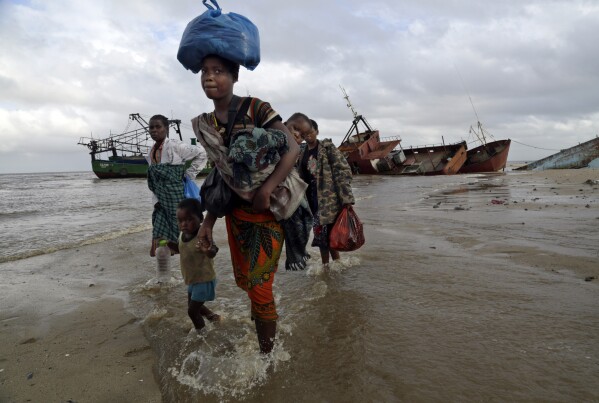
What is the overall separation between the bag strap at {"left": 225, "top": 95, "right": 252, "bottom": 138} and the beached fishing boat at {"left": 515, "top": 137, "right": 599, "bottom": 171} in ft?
93.8

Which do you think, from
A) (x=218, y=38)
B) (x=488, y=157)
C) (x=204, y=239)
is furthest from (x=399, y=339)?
(x=488, y=157)

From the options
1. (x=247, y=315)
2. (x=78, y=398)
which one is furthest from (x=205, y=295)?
(x=78, y=398)

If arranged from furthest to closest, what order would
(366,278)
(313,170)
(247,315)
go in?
(313,170) → (366,278) → (247,315)

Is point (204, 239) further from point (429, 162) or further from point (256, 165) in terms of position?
point (429, 162)

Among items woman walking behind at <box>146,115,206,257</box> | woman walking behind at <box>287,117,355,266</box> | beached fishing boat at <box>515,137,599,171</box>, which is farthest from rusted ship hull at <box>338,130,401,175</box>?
woman walking behind at <box>146,115,206,257</box>

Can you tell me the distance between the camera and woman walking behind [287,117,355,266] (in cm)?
386

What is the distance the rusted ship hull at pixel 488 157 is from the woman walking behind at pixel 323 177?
90.9ft

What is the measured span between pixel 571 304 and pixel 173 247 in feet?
11.3

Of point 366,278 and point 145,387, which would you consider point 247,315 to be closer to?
point 145,387

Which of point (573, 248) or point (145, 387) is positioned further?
point (573, 248)

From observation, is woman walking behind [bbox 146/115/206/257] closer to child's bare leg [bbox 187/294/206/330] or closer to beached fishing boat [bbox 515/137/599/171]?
child's bare leg [bbox 187/294/206/330]

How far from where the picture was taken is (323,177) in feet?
12.9

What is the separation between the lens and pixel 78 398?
6.19 feet

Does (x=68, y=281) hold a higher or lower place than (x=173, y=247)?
lower
